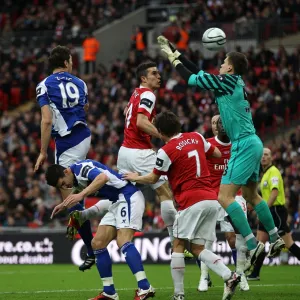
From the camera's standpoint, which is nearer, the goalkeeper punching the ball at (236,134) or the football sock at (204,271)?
the goalkeeper punching the ball at (236,134)

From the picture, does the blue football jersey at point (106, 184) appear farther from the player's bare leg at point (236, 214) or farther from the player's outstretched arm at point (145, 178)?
the player's bare leg at point (236, 214)

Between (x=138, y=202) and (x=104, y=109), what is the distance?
18549mm

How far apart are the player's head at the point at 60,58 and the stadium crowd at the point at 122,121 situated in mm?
10238

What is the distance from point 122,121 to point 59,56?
15.6 metres

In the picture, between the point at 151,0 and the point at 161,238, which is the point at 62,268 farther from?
the point at 151,0

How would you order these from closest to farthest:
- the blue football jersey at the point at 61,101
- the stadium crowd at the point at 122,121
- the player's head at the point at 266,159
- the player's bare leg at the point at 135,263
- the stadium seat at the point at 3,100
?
1. the player's bare leg at the point at 135,263
2. the blue football jersey at the point at 61,101
3. the player's head at the point at 266,159
4. the stadium crowd at the point at 122,121
5. the stadium seat at the point at 3,100

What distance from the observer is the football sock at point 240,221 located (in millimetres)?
12062

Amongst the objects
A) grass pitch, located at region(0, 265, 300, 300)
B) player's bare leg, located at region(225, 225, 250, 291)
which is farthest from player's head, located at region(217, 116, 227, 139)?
grass pitch, located at region(0, 265, 300, 300)

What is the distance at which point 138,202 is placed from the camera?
11.5 meters

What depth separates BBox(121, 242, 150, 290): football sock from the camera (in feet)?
36.3

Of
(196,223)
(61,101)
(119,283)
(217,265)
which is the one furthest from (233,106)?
(119,283)

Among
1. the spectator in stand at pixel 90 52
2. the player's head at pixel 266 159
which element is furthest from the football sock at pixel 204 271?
the spectator in stand at pixel 90 52

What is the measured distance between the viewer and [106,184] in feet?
37.7

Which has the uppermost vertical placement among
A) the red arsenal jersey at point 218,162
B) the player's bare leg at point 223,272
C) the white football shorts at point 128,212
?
the red arsenal jersey at point 218,162
